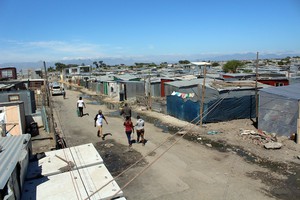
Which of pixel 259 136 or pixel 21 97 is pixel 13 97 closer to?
pixel 21 97

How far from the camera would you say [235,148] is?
1259cm

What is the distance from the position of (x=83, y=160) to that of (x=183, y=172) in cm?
511

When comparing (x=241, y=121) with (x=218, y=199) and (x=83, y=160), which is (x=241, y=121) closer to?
(x=218, y=199)

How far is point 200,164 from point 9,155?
751 cm

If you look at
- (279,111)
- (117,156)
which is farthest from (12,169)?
(279,111)

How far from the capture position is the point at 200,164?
10.6 m

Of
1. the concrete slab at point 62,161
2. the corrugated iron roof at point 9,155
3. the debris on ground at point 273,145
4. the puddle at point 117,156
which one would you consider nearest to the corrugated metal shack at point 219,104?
the debris on ground at point 273,145

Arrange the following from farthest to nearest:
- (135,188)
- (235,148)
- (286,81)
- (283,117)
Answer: (286,81) → (283,117) → (235,148) → (135,188)

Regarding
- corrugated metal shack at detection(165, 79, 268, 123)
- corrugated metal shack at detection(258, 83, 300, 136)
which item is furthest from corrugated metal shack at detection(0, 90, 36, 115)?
corrugated metal shack at detection(258, 83, 300, 136)

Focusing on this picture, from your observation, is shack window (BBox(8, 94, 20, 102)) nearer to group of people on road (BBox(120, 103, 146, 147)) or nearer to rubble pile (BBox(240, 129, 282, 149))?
group of people on road (BBox(120, 103, 146, 147))

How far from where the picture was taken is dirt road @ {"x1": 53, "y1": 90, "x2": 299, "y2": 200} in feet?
27.1

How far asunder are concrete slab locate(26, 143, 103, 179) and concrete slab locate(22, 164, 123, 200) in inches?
8.1

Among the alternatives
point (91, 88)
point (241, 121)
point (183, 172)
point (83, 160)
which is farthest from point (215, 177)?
point (91, 88)

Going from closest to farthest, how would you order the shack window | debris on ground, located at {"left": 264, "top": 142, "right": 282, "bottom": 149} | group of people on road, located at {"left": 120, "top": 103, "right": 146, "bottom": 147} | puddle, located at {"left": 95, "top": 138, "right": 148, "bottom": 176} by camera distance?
1. puddle, located at {"left": 95, "top": 138, "right": 148, "bottom": 176}
2. debris on ground, located at {"left": 264, "top": 142, "right": 282, "bottom": 149}
3. group of people on road, located at {"left": 120, "top": 103, "right": 146, "bottom": 147}
4. the shack window
